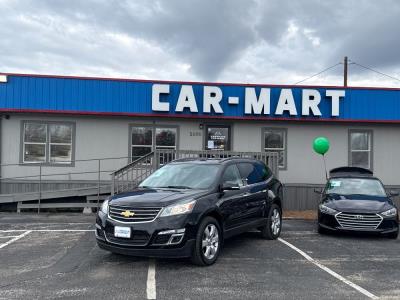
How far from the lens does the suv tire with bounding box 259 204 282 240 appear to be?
30.7 ft

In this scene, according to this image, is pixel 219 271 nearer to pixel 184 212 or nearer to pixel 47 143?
pixel 184 212

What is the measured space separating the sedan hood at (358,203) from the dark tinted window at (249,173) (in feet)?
7.21

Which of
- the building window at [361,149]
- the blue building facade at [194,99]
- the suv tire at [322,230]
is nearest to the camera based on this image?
the suv tire at [322,230]

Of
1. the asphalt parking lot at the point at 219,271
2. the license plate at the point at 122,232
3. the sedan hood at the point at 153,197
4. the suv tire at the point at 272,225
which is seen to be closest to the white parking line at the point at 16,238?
the asphalt parking lot at the point at 219,271

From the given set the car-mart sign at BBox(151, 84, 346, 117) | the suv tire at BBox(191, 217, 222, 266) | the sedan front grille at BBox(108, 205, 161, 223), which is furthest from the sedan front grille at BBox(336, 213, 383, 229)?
the car-mart sign at BBox(151, 84, 346, 117)

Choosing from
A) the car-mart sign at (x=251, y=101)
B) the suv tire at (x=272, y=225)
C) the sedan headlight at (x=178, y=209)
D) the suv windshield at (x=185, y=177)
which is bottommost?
the suv tire at (x=272, y=225)

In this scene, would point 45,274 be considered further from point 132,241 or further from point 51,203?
point 51,203

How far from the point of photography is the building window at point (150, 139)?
1602 centimetres

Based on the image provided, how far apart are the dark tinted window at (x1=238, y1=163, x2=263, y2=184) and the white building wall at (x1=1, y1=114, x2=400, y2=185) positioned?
687cm

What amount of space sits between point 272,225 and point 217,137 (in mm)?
7037

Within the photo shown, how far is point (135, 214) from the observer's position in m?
6.76

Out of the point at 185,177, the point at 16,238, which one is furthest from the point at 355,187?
the point at 16,238

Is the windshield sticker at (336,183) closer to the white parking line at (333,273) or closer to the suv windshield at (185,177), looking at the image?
the white parking line at (333,273)

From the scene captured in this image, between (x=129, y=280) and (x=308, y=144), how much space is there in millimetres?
11441
